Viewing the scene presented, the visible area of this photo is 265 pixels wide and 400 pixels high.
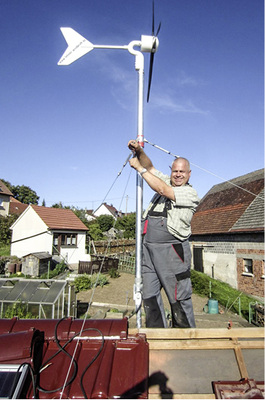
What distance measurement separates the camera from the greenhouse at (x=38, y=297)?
27.1 feet

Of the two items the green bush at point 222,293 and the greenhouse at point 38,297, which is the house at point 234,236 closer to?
the green bush at point 222,293

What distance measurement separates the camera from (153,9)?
3.73 m

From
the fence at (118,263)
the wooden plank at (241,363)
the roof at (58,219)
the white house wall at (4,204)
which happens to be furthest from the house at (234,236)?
the white house wall at (4,204)

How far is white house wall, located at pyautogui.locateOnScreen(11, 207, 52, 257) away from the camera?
23766mm

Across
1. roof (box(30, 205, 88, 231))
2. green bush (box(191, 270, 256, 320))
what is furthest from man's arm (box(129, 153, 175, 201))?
roof (box(30, 205, 88, 231))

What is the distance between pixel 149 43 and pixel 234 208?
19.2 metres

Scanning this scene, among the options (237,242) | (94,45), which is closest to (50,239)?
(237,242)

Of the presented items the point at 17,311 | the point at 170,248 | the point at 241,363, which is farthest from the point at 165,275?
the point at 17,311

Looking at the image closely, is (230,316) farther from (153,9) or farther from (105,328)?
(153,9)

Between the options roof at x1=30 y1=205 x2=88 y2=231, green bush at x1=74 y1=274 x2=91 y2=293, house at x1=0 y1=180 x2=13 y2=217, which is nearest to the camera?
green bush at x1=74 y1=274 x2=91 y2=293

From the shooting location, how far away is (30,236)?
2422 cm

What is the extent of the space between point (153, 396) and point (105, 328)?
78 cm

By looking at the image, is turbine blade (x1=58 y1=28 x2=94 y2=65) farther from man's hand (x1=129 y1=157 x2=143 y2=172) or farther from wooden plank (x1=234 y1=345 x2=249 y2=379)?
wooden plank (x1=234 y1=345 x2=249 y2=379)

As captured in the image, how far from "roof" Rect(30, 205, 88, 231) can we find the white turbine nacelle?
2167 cm
